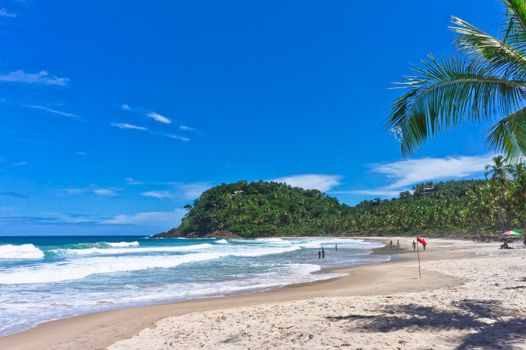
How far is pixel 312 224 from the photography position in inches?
4966

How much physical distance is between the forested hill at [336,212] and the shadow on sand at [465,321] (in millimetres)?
46075

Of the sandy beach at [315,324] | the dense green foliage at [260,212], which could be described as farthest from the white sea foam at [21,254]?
the dense green foliage at [260,212]

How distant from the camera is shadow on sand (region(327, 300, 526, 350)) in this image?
223 inches

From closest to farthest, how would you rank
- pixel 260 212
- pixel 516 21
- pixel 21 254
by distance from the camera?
pixel 516 21
pixel 21 254
pixel 260 212

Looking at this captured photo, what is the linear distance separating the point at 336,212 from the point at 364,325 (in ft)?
471

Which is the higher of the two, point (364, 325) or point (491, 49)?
point (491, 49)

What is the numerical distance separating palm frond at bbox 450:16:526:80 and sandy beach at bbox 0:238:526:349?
406cm

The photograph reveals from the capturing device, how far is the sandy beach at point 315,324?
6.15 metres

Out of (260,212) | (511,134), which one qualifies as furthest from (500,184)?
(260,212)

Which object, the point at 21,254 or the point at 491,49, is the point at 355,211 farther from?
the point at 491,49

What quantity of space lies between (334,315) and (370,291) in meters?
4.97

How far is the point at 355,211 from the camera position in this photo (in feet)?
463

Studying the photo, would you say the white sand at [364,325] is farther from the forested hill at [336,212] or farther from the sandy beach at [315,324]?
the forested hill at [336,212]

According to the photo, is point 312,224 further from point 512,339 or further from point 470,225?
point 512,339
